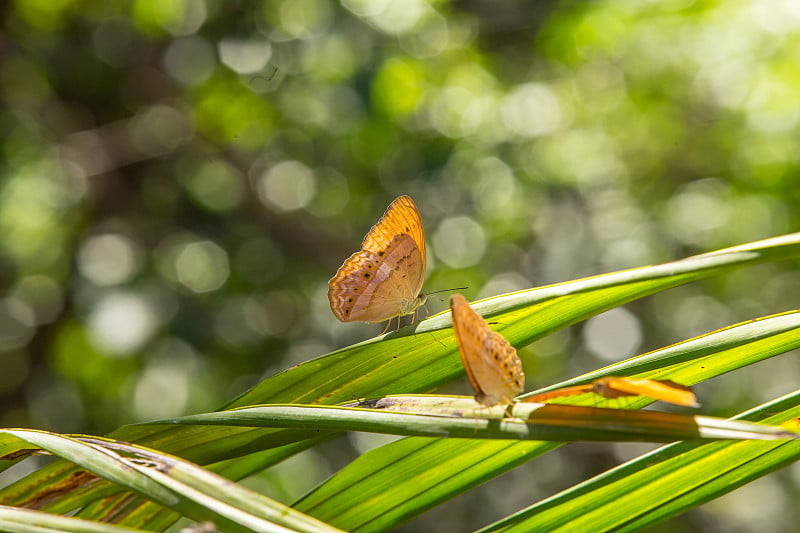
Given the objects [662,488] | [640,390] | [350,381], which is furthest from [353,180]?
[640,390]

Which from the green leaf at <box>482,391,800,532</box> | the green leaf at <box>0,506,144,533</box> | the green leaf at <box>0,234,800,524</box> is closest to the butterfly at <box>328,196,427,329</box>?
the green leaf at <box>0,234,800,524</box>

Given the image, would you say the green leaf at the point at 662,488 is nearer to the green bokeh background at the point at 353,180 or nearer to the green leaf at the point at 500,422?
the green leaf at the point at 500,422

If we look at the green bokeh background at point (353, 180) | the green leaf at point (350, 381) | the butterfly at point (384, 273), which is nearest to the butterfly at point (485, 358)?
the green leaf at point (350, 381)

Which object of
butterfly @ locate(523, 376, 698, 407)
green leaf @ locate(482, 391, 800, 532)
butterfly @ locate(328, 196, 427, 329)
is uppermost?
butterfly @ locate(328, 196, 427, 329)

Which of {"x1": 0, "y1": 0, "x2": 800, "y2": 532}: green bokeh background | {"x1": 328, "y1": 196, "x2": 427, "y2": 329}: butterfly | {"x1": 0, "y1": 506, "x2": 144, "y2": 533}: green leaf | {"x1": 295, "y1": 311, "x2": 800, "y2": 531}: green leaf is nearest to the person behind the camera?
{"x1": 0, "y1": 506, "x2": 144, "y2": 533}: green leaf

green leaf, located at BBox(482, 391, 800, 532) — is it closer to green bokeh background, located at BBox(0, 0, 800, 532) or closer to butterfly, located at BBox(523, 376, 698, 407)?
butterfly, located at BBox(523, 376, 698, 407)

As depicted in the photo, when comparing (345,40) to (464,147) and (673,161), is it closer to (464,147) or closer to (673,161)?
(464,147)

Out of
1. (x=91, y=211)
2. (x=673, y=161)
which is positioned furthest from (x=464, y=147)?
(x=91, y=211)

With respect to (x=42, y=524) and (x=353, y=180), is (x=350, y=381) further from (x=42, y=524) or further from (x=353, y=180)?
(x=353, y=180)
